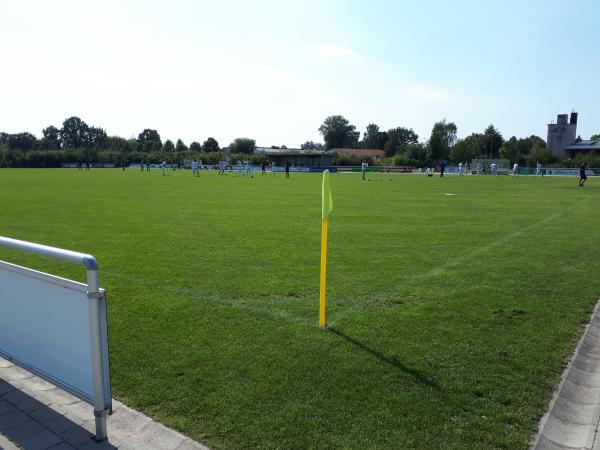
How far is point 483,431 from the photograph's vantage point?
3.45 m

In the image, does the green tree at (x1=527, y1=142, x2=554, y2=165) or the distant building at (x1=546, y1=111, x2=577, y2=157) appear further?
the distant building at (x1=546, y1=111, x2=577, y2=157)

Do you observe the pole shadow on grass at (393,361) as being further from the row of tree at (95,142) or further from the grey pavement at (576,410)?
the row of tree at (95,142)

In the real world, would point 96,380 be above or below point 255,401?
above

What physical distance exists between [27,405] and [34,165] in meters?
100

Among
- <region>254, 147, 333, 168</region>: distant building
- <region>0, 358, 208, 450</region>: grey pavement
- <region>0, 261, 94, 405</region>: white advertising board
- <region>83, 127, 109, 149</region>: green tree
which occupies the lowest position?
<region>0, 358, 208, 450</region>: grey pavement

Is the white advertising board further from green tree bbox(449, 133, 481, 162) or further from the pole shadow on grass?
green tree bbox(449, 133, 481, 162)

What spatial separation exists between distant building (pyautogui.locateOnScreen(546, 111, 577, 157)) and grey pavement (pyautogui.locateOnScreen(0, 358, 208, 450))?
115 metres

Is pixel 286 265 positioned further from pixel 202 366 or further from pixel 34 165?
pixel 34 165

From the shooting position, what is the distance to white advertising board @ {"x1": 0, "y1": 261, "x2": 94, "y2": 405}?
11.1ft

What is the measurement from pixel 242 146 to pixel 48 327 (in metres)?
121

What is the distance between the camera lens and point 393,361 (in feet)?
15.1

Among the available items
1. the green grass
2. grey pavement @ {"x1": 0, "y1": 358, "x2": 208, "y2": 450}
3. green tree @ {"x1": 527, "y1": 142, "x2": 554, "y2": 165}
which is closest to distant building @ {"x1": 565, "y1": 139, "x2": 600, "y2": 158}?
green tree @ {"x1": 527, "y1": 142, "x2": 554, "y2": 165}

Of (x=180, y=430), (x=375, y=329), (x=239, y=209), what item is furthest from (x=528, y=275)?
(x=239, y=209)

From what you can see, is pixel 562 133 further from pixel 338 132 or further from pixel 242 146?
pixel 242 146
